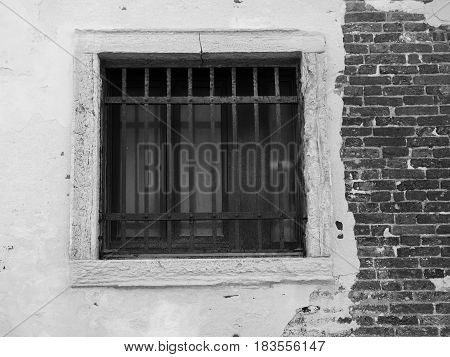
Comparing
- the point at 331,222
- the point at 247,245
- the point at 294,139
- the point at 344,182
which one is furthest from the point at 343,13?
the point at 247,245

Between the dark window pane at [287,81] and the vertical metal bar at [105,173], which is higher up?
the dark window pane at [287,81]

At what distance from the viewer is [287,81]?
406cm

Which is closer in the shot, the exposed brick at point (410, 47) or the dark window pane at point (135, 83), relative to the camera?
the exposed brick at point (410, 47)

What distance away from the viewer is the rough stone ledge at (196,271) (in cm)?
362

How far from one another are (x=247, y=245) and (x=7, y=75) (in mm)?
2090

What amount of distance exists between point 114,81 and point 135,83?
16cm

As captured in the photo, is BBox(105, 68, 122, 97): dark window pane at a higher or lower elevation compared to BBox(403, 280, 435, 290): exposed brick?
higher

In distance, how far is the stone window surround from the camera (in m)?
3.63

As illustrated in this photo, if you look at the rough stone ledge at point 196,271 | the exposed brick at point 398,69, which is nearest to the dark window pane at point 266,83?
the exposed brick at point 398,69

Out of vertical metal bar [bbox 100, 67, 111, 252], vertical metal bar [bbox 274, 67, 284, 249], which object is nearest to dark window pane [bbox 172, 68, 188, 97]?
vertical metal bar [bbox 100, 67, 111, 252]

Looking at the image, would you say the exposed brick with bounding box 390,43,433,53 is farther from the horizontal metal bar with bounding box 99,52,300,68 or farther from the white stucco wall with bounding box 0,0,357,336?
the horizontal metal bar with bounding box 99,52,300,68

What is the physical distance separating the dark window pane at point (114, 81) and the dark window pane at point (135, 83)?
8 cm

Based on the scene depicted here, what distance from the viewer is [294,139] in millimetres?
3973

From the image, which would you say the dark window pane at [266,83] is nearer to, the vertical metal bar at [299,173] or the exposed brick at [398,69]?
the vertical metal bar at [299,173]
